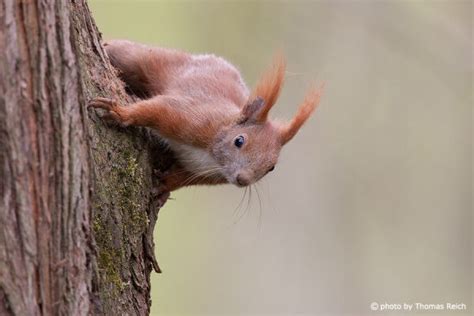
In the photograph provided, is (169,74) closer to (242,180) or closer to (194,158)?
(194,158)

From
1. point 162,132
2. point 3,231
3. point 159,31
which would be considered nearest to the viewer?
point 3,231

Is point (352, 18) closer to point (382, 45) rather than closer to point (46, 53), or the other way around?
point (382, 45)

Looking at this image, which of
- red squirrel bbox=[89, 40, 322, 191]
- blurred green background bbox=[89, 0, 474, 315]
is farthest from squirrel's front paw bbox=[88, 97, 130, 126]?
blurred green background bbox=[89, 0, 474, 315]

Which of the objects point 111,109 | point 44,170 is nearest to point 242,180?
point 111,109

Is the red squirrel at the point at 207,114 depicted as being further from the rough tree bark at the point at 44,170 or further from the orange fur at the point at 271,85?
the rough tree bark at the point at 44,170

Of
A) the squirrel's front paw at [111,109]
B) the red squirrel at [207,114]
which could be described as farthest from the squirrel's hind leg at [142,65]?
the squirrel's front paw at [111,109]

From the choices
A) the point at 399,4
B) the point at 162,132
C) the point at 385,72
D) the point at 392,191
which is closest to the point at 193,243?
the point at 392,191
